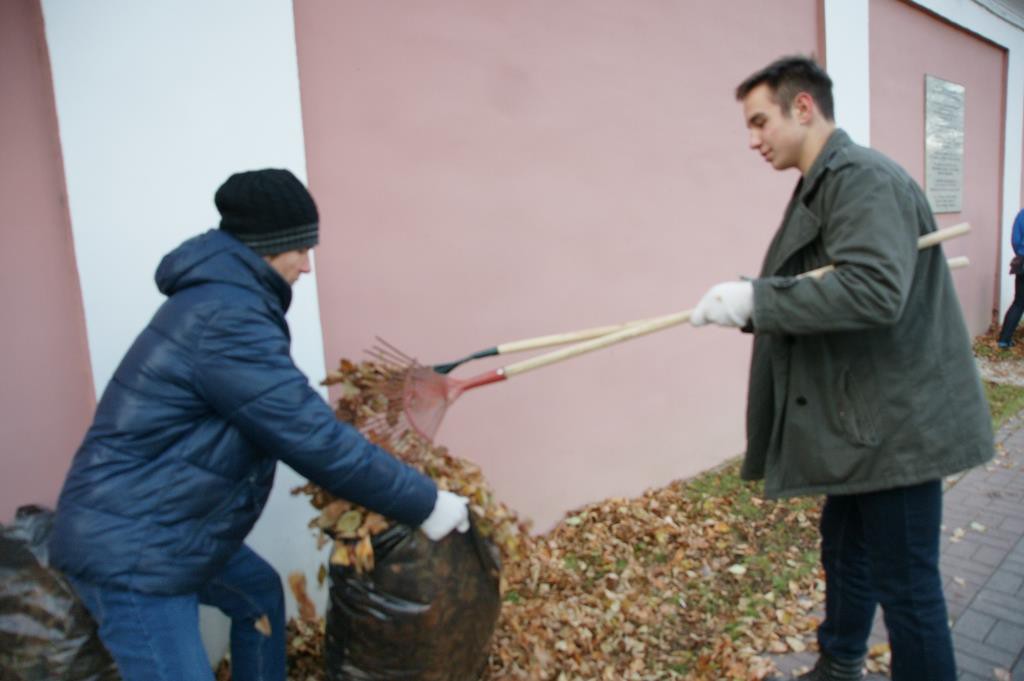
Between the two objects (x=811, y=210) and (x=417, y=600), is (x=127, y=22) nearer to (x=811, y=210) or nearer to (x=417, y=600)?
(x=417, y=600)

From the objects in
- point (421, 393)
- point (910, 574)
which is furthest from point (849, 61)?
point (421, 393)

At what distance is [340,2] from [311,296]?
1244 mm

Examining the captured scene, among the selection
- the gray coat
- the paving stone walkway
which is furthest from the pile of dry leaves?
the gray coat

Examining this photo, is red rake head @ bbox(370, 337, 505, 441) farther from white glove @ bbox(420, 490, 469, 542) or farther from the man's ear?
the man's ear

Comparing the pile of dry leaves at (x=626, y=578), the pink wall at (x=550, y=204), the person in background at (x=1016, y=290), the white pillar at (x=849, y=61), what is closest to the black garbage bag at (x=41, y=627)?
the pile of dry leaves at (x=626, y=578)

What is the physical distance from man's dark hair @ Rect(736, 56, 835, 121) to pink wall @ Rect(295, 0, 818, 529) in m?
1.59

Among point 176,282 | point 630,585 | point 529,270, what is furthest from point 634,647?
point 176,282

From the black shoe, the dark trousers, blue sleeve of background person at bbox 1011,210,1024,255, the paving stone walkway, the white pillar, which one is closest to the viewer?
the black shoe

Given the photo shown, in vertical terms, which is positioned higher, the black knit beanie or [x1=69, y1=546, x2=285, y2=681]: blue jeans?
the black knit beanie

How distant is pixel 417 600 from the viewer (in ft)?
6.92

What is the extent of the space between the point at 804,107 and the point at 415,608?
1.93m

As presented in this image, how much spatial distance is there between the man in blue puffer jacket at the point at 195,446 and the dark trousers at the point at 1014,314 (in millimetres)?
8994

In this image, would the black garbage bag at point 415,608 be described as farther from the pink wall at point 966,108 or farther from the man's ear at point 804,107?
the pink wall at point 966,108

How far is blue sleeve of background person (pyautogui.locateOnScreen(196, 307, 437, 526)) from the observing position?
1567 millimetres
